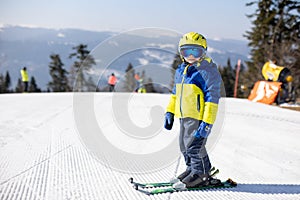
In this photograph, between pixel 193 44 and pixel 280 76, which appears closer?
pixel 193 44

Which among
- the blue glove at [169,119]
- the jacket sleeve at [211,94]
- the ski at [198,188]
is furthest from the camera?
the blue glove at [169,119]

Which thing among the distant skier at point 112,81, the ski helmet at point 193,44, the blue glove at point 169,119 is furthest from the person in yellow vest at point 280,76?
the ski helmet at point 193,44

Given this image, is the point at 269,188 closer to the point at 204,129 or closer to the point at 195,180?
the point at 195,180

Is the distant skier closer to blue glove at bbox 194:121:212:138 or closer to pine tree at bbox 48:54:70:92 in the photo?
blue glove at bbox 194:121:212:138

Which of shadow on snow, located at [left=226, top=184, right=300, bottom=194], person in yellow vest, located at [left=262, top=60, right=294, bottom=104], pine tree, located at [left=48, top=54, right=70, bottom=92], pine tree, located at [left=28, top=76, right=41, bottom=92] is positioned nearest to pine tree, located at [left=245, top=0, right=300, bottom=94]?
person in yellow vest, located at [left=262, top=60, right=294, bottom=104]

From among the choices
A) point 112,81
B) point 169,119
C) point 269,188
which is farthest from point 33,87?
point 269,188

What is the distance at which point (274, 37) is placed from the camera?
23453 mm

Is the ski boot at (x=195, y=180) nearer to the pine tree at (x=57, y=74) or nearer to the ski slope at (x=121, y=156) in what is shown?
the ski slope at (x=121, y=156)

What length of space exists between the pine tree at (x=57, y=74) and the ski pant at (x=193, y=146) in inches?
1655

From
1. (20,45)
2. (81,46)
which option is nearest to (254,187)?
(81,46)

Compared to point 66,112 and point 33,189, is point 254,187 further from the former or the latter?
point 66,112

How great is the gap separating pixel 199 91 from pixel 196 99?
8cm

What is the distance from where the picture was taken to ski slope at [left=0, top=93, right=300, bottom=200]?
272 centimetres

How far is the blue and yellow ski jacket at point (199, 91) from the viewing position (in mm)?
2504
